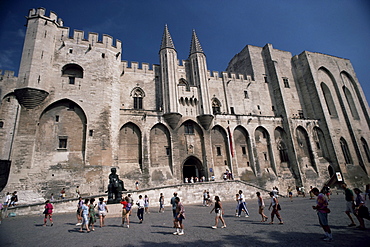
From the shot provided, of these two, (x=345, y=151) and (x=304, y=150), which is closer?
(x=304, y=150)

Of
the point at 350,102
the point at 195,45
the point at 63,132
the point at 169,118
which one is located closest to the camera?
the point at 63,132

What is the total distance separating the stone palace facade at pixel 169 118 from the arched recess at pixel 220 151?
13 centimetres

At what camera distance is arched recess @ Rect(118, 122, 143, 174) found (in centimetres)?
1994

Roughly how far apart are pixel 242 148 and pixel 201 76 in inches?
413

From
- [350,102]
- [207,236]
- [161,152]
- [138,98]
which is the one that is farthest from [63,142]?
[350,102]

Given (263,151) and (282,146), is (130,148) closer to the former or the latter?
(263,151)

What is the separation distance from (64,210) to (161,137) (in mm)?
11230

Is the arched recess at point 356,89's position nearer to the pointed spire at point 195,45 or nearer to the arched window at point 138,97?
the pointed spire at point 195,45

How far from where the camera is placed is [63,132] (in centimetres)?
1773

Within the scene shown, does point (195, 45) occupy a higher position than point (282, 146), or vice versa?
point (195, 45)

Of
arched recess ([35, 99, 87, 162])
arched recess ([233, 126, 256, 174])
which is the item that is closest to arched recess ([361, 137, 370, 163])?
arched recess ([233, 126, 256, 174])

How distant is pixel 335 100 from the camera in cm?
3262

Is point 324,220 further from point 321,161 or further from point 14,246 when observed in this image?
point 321,161

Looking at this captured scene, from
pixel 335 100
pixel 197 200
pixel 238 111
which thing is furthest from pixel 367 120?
pixel 197 200
